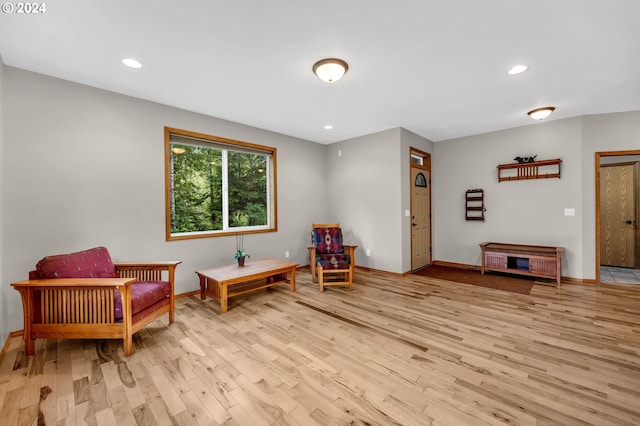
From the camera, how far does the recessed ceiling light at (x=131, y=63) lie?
2.56 m

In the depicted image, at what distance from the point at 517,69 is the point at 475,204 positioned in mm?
3074

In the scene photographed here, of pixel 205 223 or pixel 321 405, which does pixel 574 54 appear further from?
pixel 205 223

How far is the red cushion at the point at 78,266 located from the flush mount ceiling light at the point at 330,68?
2.91 metres

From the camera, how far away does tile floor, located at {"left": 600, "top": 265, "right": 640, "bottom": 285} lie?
4.34 m

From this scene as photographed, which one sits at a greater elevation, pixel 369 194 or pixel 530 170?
pixel 530 170

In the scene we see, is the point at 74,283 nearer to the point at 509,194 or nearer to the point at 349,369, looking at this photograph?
the point at 349,369

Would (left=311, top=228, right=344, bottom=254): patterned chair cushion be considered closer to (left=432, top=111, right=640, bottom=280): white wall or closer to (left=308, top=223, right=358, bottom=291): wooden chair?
(left=308, top=223, right=358, bottom=291): wooden chair

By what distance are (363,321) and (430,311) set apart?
887 millimetres

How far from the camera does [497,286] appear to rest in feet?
13.6

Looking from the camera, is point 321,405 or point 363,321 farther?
point 363,321

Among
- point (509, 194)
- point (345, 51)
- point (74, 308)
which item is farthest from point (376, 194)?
point (74, 308)

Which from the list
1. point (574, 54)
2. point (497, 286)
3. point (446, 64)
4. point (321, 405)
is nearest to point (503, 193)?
point (497, 286)

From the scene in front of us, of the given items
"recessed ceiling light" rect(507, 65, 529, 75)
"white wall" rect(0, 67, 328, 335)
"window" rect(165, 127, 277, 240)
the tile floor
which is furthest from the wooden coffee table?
the tile floor

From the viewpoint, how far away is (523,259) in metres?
4.51
